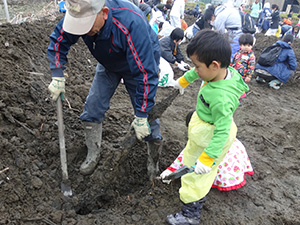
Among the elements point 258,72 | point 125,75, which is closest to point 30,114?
point 125,75

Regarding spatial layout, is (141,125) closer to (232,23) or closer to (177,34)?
(177,34)

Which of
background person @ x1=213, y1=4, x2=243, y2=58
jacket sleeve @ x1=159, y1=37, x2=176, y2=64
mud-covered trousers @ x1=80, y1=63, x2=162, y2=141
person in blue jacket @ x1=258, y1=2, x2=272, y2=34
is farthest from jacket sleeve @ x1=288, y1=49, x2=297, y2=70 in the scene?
person in blue jacket @ x1=258, y1=2, x2=272, y2=34

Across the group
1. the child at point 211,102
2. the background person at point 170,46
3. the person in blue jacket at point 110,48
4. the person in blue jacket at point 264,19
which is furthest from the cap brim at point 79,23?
the person in blue jacket at point 264,19

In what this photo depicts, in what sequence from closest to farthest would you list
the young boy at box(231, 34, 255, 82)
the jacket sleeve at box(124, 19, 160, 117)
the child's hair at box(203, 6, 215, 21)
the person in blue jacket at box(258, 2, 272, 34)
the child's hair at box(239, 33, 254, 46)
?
1. the jacket sleeve at box(124, 19, 160, 117)
2. the child's hair at box(239, 33, 254, 46)
3. the young boy at box(231, 34, 255, 82)
4. the child's hair at box(203, 6, 215, 21)
5. the person in blue jacket at box(258, 2, 272, 34)

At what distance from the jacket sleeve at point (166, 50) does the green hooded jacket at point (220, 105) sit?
424 centimetres

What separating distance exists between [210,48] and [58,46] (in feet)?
4.18

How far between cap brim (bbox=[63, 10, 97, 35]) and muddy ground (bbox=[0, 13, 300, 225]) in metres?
1.26

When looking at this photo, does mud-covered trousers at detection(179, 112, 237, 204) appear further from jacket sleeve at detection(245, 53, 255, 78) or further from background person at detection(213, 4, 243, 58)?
background person at detection(213, 4, 243, 58)

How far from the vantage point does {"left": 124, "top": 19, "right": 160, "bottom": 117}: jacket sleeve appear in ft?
6.42

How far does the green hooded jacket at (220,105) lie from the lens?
1.77m

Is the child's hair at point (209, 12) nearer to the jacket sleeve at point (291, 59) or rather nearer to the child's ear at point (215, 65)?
the jacket sleeve at point (291, 59)

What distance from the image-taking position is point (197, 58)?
182 centimetres

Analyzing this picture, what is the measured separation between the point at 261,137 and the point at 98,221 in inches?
114

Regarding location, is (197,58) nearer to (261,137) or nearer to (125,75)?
(125,75)
